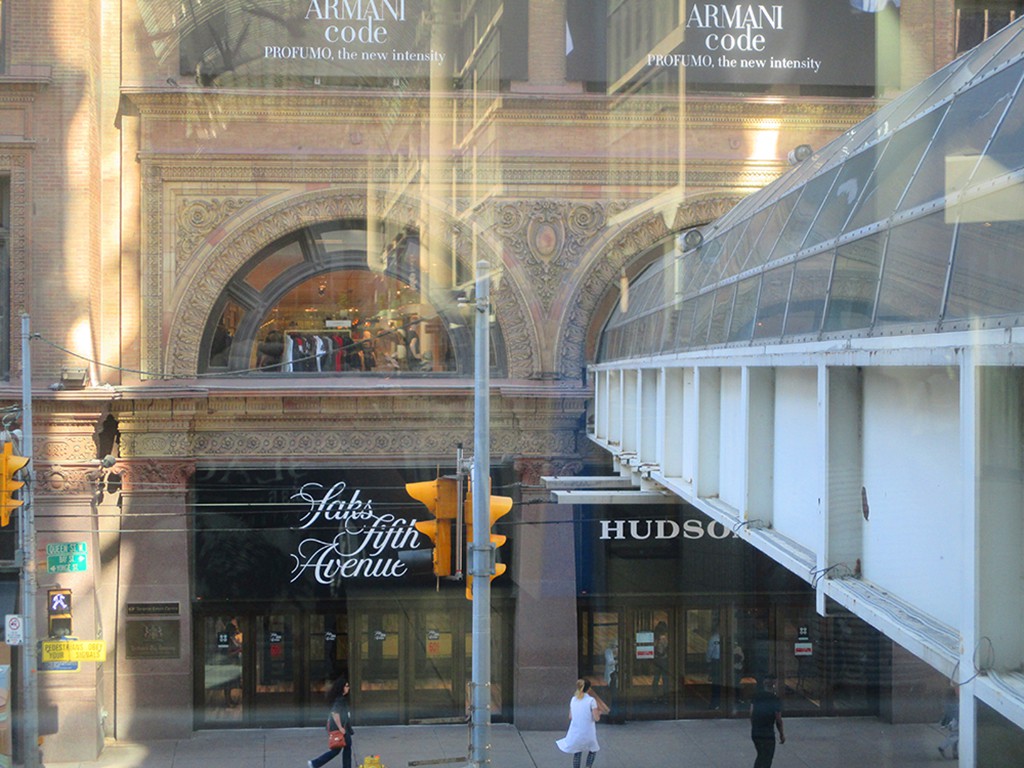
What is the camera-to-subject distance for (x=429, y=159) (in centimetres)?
1894

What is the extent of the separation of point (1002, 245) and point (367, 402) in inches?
573

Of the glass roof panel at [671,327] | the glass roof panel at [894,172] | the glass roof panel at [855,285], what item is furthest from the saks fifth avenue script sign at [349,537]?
the glass roof panel at [894,172]

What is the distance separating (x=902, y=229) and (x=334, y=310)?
1381 centimetres

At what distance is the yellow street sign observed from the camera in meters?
17.3

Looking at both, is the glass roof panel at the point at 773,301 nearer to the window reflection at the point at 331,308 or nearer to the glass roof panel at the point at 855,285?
the glass roof panel at the point at 855,285

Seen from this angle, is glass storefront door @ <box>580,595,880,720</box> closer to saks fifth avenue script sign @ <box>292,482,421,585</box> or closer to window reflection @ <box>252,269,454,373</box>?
saks fifth avenue script sign @ <box>292,482,421,585</box>

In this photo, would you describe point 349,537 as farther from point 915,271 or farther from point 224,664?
point 915,271

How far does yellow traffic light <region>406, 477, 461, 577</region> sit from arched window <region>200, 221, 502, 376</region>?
340 inches

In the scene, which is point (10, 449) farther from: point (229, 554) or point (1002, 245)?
point (1002, 245)

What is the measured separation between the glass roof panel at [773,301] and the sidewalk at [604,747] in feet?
32.3

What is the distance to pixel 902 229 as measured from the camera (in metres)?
6.50

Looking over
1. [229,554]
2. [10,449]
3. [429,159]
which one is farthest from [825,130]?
[10,449]

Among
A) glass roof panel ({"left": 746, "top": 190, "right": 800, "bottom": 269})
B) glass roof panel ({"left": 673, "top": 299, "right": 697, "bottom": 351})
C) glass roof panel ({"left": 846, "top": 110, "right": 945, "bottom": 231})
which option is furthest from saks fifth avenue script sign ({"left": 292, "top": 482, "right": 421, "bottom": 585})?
glass roof panel ({"left": 846, "top": 110, "right": 945, "bottom": 231})

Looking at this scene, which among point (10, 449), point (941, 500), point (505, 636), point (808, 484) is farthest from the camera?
point (505, 636)
